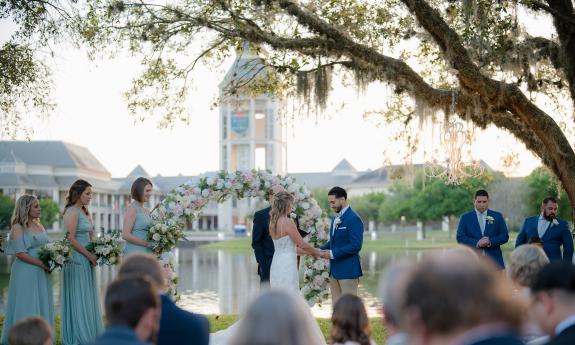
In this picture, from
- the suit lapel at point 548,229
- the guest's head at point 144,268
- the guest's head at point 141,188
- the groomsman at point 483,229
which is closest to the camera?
the guest's head at point 144,268

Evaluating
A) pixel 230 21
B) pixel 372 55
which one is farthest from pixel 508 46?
pixel 230 21

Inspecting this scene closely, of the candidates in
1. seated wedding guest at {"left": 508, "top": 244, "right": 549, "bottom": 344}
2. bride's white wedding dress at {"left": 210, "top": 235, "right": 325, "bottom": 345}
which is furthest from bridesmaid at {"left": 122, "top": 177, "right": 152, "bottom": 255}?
seated wedding guest at {"left": 508, "top": 244, "right": 549, "bottom": 344}

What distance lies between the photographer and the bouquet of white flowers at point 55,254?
9055 millimetres

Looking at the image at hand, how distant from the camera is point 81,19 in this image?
484 inches

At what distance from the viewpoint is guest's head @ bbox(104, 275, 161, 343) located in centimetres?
301

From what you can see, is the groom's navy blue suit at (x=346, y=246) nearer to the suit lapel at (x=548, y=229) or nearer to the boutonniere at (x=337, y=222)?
the boutonniere at (x=337, y=222)

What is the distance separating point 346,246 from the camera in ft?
30.1

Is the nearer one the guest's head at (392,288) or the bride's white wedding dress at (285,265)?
the guest's head at (392,288)

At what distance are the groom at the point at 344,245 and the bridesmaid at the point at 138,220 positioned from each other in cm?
213

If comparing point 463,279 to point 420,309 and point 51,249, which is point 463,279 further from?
point 51,249

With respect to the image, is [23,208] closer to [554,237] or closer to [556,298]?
[554,237]

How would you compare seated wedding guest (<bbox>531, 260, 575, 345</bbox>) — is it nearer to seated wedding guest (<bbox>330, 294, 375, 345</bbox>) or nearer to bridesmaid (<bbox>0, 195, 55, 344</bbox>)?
→ seated wedding guest (<bbox>330, 294, 375, 345</bbox>)

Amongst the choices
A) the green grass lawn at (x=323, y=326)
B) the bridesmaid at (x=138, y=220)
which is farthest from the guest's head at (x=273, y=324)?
the green grass lawn at (x=323, y=326)

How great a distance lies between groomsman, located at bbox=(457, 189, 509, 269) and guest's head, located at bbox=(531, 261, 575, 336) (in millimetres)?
7089
